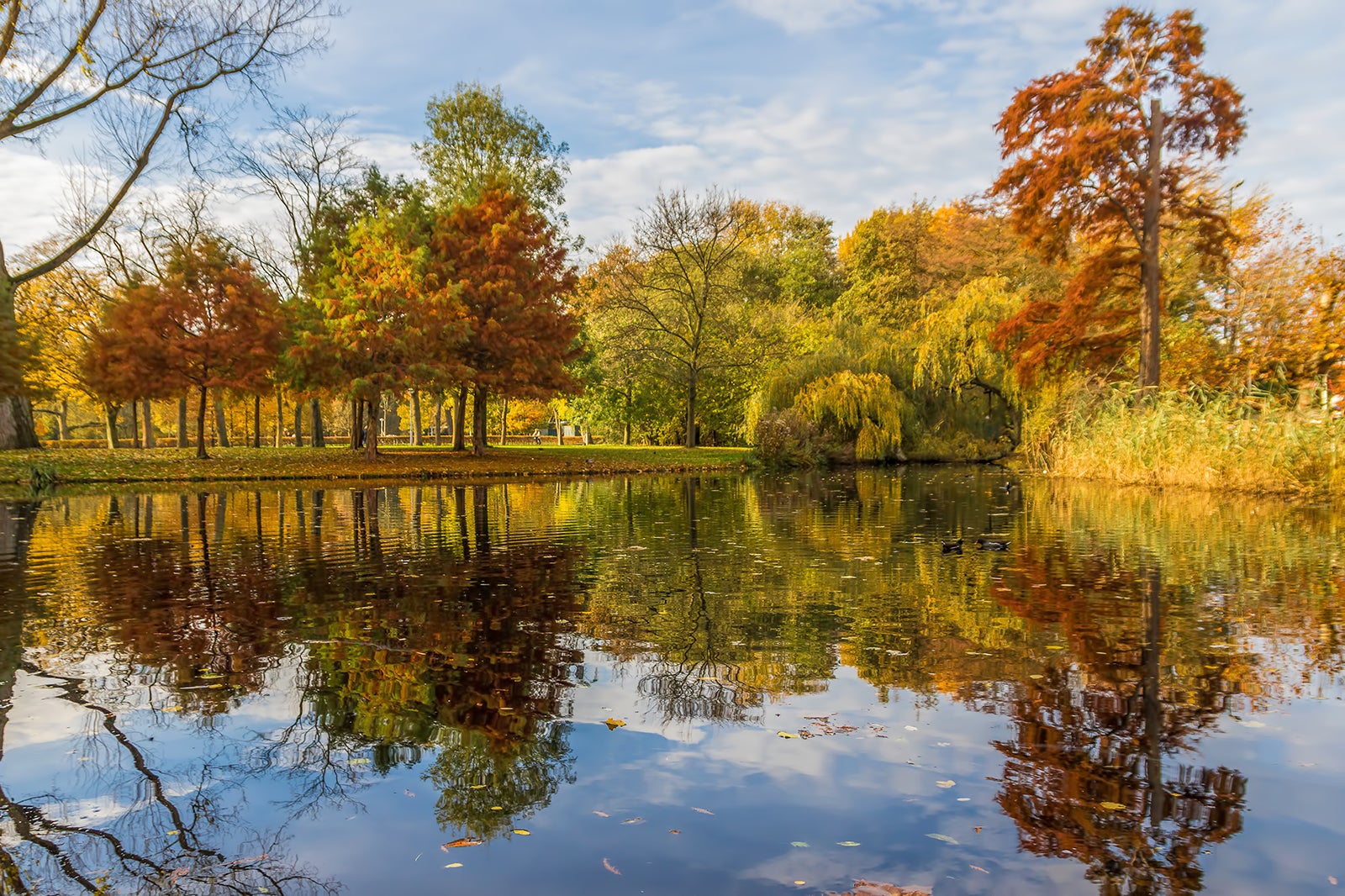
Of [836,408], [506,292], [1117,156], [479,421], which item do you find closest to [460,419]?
[479,421]

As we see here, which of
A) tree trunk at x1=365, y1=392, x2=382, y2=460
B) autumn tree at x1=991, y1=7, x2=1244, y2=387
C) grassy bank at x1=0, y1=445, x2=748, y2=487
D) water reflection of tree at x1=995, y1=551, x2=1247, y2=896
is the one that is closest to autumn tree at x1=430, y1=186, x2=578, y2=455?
grassy bank at x1=0, y1=445, x2=748, y2=487

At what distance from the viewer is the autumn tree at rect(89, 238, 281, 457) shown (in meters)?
27.0

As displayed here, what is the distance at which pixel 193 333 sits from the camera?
92.8 ft

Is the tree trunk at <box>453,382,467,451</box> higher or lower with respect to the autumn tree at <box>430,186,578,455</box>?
lower

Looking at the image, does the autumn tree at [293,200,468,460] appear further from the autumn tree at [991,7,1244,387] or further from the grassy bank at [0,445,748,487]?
the autumn tree at [991,7,1244,387]

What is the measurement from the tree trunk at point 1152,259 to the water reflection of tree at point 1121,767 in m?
18.4

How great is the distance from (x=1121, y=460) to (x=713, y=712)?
1897 cm

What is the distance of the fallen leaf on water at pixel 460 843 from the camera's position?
3.14 metres

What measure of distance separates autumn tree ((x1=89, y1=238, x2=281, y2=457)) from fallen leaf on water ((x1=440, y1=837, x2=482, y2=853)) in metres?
27.8

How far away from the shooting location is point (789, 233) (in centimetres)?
5797

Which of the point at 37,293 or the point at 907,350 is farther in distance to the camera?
the point at 37,293

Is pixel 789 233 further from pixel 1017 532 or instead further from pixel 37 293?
pixel 1017 532

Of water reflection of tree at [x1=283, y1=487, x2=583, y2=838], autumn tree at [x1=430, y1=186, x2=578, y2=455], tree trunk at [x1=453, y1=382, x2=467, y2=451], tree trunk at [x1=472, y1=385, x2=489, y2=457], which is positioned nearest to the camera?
water reflection of tree at [x1=283, y1=487, x2=583, y2=838]

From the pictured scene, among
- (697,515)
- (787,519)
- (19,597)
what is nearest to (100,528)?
(19,597)
